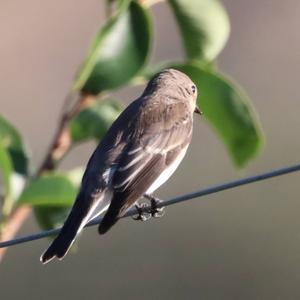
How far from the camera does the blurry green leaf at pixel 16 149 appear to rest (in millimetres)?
4449

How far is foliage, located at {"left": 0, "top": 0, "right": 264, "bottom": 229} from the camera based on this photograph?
441cm

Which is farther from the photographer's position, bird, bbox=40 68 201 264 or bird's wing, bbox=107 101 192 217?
bird's wing, bbox=107 101 192 217

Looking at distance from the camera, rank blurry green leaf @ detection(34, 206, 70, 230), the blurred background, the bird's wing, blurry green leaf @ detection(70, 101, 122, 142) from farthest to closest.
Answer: the blurred background, the bird's wing, blurry green leaf @ detection(34, 206, 70, 230), blurry green leaf @ detection(70, 101, 122, 142)

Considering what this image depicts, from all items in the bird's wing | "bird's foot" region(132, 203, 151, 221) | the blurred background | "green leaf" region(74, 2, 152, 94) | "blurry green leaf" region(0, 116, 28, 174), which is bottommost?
the blurred background

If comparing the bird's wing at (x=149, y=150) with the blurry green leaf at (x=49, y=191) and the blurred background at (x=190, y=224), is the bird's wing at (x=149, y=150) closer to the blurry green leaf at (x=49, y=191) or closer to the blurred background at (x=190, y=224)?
the blurry green leaf at (x=49, y=191)

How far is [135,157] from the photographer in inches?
204

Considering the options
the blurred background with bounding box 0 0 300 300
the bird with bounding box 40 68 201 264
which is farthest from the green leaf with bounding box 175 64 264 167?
the blurred background with bounding box 0 0 300 300

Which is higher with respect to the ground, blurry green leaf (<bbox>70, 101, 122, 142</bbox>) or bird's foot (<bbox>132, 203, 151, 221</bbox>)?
blurry green leaf (<bbox>70, 101, 122, 142</bbox>)

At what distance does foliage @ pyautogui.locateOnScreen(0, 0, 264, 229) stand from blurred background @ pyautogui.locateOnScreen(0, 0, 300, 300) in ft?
14.5

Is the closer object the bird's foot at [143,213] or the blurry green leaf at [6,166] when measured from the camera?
the blurry green leaf at [6,166]

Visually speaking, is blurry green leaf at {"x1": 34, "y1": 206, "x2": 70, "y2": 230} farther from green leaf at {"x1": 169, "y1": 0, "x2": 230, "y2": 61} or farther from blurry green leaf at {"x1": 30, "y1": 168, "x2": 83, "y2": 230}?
green leaf at {"x1": 169, "y1": 0, "x2": 230, "y2": 61}

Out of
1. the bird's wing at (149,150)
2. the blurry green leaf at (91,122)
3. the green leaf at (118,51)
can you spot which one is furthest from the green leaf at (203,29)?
the bird's wing at (149,150)

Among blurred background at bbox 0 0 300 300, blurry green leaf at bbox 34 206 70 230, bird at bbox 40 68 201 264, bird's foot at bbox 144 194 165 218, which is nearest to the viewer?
blurry green leaf at bbox 34 206 70 230

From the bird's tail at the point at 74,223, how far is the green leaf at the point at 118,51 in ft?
1.61
